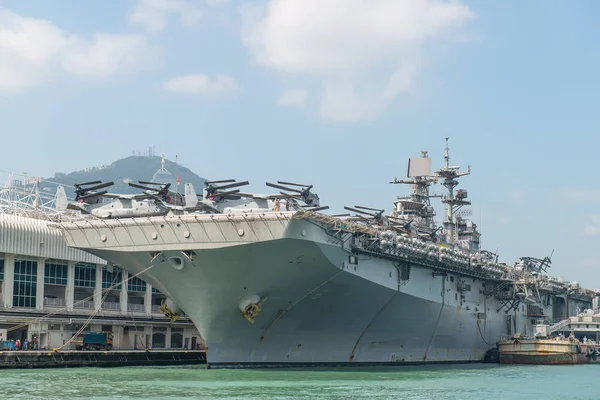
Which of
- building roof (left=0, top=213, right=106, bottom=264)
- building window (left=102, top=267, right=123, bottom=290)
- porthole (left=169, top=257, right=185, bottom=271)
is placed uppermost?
building roof (left=0, top=213, right=106, bottom=264)

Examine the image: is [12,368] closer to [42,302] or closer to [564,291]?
[42,302]

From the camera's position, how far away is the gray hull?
24906mm

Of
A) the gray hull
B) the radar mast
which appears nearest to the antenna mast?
the radar mast

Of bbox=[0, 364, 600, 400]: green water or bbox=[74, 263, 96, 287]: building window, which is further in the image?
bbox=[74, 263, 96, 287]: building window

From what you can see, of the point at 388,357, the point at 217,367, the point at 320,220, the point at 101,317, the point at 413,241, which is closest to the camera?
the point at 320,220

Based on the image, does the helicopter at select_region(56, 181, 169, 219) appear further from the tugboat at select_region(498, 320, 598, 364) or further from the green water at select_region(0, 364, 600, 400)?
the tugboat at select_region(498, 320, 598, 364)

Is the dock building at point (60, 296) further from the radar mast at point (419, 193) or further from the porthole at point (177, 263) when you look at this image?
the radar mast at point (419, 193)

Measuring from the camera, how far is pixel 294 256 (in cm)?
2466

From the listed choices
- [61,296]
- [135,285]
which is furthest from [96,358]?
[135,285]

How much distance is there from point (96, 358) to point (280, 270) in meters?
11.2

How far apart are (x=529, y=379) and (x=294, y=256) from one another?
9.27 meters

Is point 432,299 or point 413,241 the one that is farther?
point 432,299

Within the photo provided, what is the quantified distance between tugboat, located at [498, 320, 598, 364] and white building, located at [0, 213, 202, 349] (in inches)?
625

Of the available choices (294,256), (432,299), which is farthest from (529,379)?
(294,256)
